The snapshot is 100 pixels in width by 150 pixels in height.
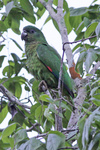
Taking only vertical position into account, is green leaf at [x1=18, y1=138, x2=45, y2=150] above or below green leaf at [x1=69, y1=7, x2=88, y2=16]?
below

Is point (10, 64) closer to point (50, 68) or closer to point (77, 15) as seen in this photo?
point (50, 68)

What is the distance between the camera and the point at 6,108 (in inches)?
104

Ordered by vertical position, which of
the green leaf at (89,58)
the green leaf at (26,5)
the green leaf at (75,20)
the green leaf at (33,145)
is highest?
the green leaf at (26,5)

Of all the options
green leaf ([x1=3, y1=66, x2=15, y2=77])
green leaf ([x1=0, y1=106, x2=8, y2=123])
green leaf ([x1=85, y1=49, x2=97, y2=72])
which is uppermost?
green leaf ([x1=3, y1=66, x2=15, y2=77])

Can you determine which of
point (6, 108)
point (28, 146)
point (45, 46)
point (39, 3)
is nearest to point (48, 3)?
point (39, 3)

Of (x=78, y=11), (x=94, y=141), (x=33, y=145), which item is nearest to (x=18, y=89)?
(x=78, y=11)

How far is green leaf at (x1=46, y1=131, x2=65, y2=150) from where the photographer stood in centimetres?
129

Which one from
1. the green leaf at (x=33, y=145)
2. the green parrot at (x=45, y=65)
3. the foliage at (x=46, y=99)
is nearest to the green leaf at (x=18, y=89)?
the foliage at (x=46, y=99)

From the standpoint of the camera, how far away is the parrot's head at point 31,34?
3.56m

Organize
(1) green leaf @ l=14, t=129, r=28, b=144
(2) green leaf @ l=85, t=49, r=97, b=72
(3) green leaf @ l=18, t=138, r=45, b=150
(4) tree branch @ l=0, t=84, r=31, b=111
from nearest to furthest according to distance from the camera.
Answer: (3) green leaf @ l=18, t=138, r=45, b=150 < (1) green leaf @ l=14, t=129, r=28, b=144 < (2) green leaf @ l=85, t=49, r=97, b=72 < (4) tree branch @ l=0, t=84, r=31, b=111

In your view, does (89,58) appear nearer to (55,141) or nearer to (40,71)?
(55,141)

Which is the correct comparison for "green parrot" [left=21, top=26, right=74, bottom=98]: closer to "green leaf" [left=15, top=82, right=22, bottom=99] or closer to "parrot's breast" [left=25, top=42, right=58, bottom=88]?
"parrot's breast" [left=25, top=42, right=58, bottom=88]

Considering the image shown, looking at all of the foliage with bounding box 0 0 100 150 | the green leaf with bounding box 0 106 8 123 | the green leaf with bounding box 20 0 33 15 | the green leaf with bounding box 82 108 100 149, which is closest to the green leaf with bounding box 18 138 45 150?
the foliage with bounding box 0 0 100 150

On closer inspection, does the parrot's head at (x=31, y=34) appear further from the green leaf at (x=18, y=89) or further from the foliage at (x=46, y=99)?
the green leaf at (x=18, y=89)
